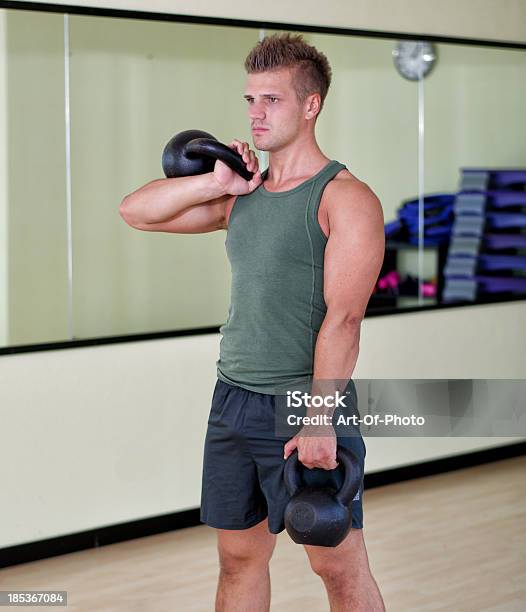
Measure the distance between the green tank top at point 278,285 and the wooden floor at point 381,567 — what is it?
133 centimetres

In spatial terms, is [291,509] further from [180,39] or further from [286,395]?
[180,39]

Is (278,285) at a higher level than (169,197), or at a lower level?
lower

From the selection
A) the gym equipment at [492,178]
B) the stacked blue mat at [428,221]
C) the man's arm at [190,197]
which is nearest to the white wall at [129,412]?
the stacked blue mat at [428,221]

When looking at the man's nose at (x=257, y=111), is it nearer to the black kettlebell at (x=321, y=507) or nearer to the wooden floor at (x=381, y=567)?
the black kettlebell at (x=321, y=507)

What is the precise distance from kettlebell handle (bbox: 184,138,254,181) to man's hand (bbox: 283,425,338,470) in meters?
0.56

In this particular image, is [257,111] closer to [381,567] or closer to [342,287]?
[342,287]

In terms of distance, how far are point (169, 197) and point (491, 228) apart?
3142 mm

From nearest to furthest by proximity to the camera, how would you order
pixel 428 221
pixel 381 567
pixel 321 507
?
pixel 321 507, pixel 381 567, pixel 428 221

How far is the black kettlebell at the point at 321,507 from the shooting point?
2059 millimetres

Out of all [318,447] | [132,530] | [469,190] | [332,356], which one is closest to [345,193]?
[332,356]

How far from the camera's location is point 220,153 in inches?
87.3

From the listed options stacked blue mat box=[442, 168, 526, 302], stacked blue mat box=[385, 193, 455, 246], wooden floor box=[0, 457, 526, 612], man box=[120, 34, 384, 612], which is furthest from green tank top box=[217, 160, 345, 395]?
stacked blue mat box=[442, 168, 526, 302]

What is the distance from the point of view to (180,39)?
4000 millimetres

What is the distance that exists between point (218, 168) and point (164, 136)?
1.88 meters
